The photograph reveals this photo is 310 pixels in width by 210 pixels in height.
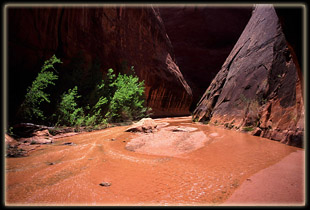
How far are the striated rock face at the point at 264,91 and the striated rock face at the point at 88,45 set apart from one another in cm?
505

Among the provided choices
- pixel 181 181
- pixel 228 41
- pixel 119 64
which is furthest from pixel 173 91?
pixel 228 41

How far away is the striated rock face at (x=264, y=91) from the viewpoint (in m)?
3.22

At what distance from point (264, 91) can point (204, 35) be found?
23.6 meters

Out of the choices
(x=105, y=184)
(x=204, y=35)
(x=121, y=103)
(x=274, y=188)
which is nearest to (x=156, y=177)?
(x=105, y=184)

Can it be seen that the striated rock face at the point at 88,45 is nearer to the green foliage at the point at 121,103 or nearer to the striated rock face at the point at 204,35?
the green foliage at the point at 121,103

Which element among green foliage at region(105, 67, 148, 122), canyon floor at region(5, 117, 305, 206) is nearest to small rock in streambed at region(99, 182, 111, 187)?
canyon floor at region(5, 117, 305, 206)

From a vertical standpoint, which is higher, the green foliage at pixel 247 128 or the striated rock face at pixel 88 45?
the striated rock face at pixel 88 45

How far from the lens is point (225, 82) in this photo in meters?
7.51

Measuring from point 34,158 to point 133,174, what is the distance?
59.3 inches

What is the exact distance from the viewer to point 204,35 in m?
25.2

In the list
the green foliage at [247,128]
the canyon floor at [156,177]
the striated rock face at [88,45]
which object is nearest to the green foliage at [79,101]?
the striated rock face at [88,45]

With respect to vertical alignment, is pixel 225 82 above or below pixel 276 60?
below

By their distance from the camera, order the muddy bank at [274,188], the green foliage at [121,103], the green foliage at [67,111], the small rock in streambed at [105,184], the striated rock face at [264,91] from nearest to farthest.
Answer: the muddy bank at [274,188]
the small rock in streambed at [105,184]
the striated rock face at [264,91]
the green foliage at [67,111]
the green foliage at [121,103]

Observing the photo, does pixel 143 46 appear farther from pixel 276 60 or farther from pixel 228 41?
pixel 228 41
